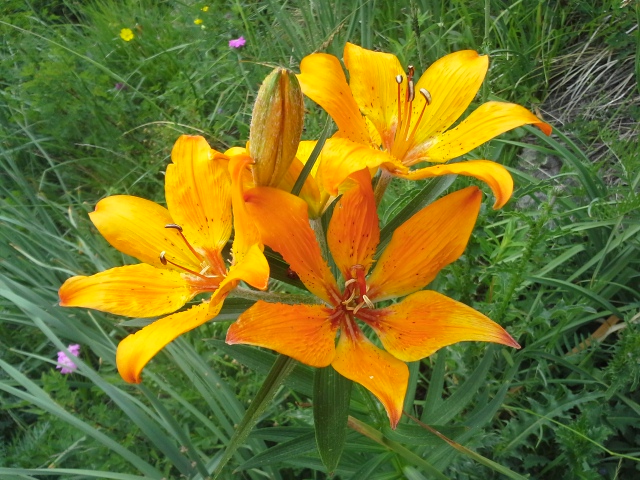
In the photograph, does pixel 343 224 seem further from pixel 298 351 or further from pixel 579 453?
pixel 579 453

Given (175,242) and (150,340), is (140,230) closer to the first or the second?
(175,242)

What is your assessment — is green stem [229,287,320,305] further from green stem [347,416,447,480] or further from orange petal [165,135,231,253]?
→ green stem [347,416,447,480]

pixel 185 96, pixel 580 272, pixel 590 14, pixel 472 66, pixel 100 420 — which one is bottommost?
pixel 100 420

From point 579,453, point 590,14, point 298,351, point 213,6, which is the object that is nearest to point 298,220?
point 298,351

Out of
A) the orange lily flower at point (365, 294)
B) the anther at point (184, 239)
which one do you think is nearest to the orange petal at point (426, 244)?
the orange lily flower at point (365, 294)

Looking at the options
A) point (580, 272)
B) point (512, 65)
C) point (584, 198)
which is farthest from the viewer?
point (512, 65)

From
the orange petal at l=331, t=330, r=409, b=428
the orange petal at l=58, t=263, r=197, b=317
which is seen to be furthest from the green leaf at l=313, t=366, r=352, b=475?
the orange petal at l=58, t=263, r=197, b=317

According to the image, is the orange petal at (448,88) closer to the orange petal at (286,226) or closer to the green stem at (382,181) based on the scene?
the green stem at (382,181)
